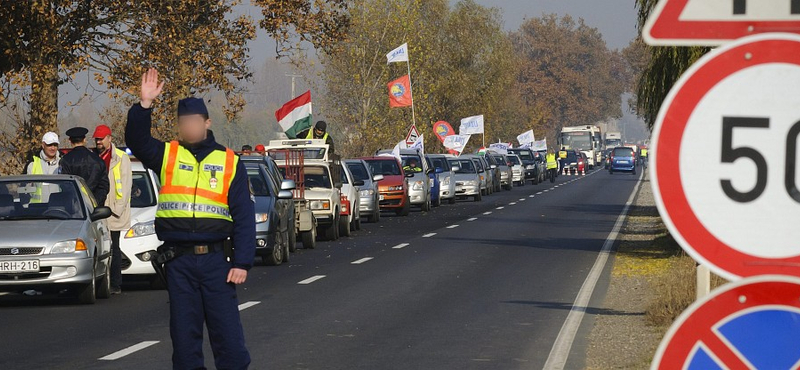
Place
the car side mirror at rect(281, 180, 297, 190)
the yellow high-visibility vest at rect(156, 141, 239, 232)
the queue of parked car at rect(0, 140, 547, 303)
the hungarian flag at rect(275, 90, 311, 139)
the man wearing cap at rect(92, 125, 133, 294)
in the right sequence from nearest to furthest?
the yellow high-visibility vest at rect(156, 141, 239, 232)
the queue of parked car at rect(0, 140, 547, 303)
the man wearing cap at rect(92, 125, 133, 294)
the car side mirror at rect(281, 180, 297, 190)
the hungarian flag at rect(275, 90, 311, 139)

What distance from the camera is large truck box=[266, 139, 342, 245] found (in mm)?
27156

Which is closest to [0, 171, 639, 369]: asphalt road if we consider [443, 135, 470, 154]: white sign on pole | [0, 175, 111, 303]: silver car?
[0, 175, 111, 303]: silver car

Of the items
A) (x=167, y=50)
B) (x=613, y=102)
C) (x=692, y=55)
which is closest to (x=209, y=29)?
(x=167, y=50)

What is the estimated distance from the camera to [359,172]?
35844 mm

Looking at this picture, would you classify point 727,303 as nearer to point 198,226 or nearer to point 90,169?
point 198,226

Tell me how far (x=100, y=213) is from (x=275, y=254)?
6397 millimetres

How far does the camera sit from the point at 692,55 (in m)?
20.3

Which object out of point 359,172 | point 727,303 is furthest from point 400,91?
point 727,303

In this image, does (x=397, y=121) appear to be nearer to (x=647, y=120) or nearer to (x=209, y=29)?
(x=209, y=29)

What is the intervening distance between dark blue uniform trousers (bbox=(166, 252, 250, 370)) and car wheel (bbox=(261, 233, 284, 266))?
1309 cm

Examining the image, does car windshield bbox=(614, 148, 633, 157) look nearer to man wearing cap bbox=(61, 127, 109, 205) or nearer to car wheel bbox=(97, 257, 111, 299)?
man wearing cap bbox=(61, 127, 109, 205)

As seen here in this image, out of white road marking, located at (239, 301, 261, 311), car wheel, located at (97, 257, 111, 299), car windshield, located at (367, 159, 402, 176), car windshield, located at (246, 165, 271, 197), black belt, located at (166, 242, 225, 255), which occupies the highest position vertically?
black belt, located at (166, 242, 225, 255)

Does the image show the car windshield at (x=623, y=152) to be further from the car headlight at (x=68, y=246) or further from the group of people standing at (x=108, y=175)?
the car headlight at (x=68, y=246)

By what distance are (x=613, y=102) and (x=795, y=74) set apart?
169012 millimetres
